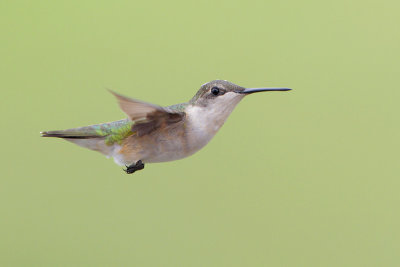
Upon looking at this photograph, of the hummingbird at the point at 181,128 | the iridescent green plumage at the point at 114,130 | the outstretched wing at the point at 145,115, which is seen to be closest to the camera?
the outstretched wing at the point at 145,115

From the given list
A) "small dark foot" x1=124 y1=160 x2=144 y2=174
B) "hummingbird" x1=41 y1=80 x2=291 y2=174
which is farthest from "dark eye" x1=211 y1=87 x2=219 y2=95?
"small dark foot" x1=124 y1=160 x2=144 y2=174

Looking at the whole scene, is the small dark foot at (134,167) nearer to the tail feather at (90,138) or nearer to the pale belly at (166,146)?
the pale belly at (166,146)

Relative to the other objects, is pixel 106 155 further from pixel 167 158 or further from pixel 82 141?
pixel 167 158

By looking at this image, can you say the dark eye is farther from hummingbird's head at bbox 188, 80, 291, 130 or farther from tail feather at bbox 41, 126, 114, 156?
tail feather at bbox 41, 126, 114, 156

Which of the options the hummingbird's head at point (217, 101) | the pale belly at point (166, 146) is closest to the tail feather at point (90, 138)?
the pale belly at point (166, 146)

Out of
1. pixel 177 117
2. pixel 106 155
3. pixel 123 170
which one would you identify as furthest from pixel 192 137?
pixel 106 155

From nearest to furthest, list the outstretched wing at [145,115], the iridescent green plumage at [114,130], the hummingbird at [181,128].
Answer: the outstretched wing at [145,115], the hummingbird at [181,128], the iridescent green plumage at [114,130]

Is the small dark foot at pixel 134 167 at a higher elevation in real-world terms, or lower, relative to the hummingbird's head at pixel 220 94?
lower

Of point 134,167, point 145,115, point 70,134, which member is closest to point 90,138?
point 70,134
